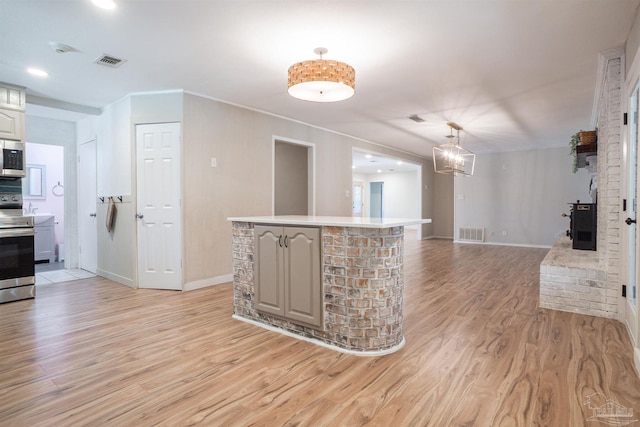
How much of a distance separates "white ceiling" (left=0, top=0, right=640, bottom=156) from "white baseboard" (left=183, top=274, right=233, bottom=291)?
2.42m

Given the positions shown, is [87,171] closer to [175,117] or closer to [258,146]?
[175,117]

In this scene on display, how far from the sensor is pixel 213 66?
134 inches

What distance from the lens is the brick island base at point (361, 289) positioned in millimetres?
2334

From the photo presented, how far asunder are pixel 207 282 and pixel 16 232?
222 centimetres

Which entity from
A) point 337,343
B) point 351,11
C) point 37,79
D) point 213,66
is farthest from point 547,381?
point 37,79

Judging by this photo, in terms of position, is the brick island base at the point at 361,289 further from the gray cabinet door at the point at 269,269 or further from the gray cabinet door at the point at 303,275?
the gray cabinet door at the point at 269,269

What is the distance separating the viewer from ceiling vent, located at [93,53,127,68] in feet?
10.4

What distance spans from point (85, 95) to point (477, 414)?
530 centimetres

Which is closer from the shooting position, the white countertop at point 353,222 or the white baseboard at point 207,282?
the white countertop at point 353,222

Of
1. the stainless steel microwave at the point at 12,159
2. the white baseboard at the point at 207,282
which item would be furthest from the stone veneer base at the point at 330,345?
the stainless steel microwave at the point at 12,159

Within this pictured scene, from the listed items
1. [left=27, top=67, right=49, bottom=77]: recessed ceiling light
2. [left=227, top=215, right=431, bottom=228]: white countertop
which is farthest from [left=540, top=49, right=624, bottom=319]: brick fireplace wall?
[left=27, top=67, right=49, bottom=77]: recessed ceiling light

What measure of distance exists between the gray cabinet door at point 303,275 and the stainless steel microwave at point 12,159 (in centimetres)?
350

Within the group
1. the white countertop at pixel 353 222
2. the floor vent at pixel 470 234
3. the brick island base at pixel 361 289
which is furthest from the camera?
the floor vent at pixel 470 234

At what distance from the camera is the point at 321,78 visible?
245 centimetres
